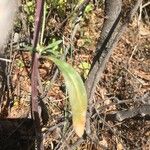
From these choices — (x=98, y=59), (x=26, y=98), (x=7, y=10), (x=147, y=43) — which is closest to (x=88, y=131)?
(x=98, y=59)

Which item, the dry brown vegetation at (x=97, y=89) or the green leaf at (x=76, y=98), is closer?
the green leaf at (x=76, y=98)

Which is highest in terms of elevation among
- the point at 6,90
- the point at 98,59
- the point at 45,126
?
the point at 98,59

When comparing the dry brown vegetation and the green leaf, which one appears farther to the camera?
the dry brown vegetation

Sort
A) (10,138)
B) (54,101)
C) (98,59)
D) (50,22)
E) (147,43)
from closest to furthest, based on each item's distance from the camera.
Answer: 1. (98,59)
2. (10,138)
3. (54,101)
4. (50,22)
5. (147,43)

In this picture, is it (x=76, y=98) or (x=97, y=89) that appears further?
(x=97, y=89)

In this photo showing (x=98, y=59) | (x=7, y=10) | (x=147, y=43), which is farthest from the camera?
(x=147, y=43)

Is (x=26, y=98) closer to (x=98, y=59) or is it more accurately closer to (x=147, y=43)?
(x=98, y=59)

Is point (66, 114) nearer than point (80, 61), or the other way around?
point (66, 114)

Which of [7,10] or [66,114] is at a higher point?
[7,10]

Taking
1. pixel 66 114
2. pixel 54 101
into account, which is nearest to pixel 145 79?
pixel 54 101
